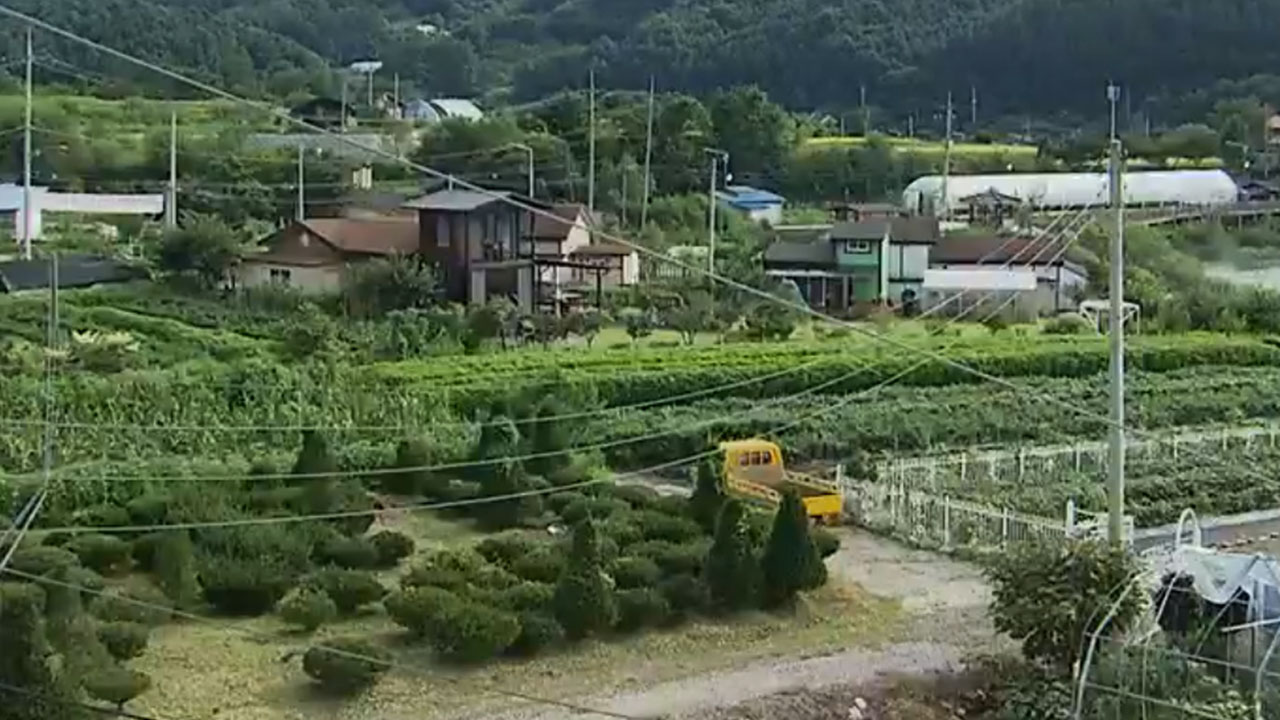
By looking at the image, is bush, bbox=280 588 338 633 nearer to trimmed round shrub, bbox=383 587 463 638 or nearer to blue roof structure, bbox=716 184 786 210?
trimmed round shrub, bbox=383 587 463 638

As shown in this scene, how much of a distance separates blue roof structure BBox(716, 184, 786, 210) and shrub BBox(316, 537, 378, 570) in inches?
838

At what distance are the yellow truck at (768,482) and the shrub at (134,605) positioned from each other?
4.61 meters

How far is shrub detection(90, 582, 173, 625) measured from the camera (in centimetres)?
1083

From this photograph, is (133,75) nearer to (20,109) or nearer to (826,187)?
(20,109)

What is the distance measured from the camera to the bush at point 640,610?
11.3 meters

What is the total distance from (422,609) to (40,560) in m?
2.54

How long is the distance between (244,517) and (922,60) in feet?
125

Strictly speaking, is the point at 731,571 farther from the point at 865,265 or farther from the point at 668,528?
the point at 865,265

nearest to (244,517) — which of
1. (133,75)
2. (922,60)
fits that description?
(133,75)

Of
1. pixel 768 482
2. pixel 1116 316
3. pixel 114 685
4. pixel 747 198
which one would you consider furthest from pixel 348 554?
pixel 747 198

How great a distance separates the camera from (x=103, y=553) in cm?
1242

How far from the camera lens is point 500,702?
1014cm

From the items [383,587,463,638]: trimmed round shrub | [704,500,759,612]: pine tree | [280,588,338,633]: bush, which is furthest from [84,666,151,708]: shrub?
[704,500,759,612]: pine tree

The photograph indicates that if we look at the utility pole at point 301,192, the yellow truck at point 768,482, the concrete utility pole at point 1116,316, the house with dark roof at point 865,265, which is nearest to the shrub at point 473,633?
the concrete utility pole at point 1116,316
